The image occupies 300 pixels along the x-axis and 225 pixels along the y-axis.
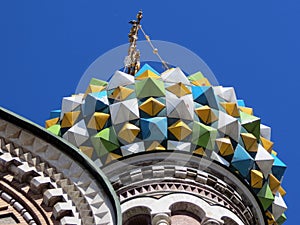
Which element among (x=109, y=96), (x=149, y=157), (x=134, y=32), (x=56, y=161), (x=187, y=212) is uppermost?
(x=134, y=32)

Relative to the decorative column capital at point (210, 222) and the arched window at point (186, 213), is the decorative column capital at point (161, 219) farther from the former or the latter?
the decorative column capital at point (210, 222)

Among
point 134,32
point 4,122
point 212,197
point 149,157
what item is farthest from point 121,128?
point 4,122

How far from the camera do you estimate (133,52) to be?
24453mm

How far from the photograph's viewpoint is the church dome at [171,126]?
68.4 ft

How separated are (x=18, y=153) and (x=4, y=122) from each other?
436 millimetres

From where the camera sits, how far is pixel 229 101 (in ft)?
72.9

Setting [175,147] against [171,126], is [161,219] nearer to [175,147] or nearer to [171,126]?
[175,147]

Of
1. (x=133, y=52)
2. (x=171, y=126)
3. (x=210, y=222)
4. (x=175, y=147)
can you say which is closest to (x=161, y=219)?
(x=210, y=222)

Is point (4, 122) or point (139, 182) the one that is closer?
point (4, 122)

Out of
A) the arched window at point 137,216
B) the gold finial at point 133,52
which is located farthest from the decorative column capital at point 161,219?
the gold finial at point 133,52

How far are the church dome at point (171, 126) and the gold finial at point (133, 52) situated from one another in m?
1.71

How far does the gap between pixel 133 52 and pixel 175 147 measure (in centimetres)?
420

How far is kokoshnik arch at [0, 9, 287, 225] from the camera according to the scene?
66.0ft

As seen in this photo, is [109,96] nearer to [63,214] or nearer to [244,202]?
[244,202]
